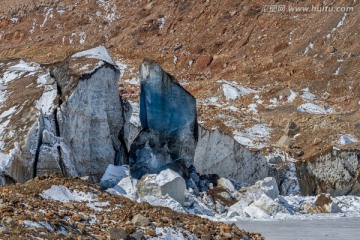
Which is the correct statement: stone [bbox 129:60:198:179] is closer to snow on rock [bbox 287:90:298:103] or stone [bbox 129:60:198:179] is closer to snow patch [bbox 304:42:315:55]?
snow on rock [bbox 287:90:298:103]

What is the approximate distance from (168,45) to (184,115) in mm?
29526

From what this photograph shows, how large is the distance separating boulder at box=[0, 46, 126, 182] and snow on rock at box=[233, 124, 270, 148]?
31.3ft

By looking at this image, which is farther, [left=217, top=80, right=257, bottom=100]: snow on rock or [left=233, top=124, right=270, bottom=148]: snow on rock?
[left=217, top=80, right=257, bottom=100]: snow on rock

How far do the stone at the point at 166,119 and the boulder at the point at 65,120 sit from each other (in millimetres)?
756

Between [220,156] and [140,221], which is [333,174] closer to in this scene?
[220,156]

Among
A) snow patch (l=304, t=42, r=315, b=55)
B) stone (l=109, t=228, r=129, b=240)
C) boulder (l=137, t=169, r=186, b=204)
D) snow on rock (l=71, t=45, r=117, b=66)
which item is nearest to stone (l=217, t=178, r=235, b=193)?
boulder (l=137, t=169, r=186, b=204)

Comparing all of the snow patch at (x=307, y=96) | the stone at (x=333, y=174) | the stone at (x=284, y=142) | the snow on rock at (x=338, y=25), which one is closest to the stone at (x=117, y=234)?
the stone at (x=333, y=174)

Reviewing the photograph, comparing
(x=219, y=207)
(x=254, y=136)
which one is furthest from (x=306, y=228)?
(x=254, y=136)

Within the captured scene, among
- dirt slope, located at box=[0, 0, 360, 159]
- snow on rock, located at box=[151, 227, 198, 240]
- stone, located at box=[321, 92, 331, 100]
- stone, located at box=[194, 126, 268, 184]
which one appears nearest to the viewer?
snow on rock, located at box=[151, 227, 198, 240]

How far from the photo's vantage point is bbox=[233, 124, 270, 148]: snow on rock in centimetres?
2441

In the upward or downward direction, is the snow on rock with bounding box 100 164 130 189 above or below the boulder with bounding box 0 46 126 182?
below

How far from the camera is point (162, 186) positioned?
1349 centimetres

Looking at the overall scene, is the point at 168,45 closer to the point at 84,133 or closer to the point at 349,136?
the point at 349,136

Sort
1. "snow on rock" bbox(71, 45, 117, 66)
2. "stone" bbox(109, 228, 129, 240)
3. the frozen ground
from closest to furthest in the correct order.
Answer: "stone" bbox(109, 228, 129, 240)
the frozen ground
"snow on rock" bbox(71, 45, 117, 66)
